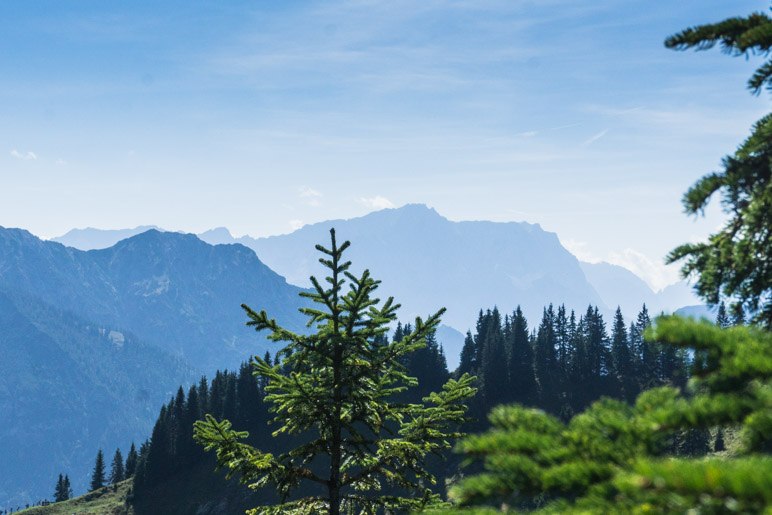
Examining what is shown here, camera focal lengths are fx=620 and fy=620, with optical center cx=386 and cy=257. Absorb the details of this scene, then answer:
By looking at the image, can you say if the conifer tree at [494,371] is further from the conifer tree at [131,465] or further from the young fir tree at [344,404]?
the young fir tree at [344,404]

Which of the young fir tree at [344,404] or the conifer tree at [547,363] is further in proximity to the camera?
the conifer tree at [547,363]

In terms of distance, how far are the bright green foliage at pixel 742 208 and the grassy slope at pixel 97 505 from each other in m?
150

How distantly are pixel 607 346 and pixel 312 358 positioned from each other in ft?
483

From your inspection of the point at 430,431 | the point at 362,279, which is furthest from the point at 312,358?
the point at 430,431

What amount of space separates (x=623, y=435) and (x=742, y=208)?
11.2 ft

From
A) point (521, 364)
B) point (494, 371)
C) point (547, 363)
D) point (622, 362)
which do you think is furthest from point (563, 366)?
point (494, 371)

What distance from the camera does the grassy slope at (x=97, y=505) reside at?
13762cm

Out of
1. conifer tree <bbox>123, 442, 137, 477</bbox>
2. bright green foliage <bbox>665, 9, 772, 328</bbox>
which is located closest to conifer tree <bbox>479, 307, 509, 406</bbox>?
conifer tree <bbox>123, 442, 137, 477</bbox>

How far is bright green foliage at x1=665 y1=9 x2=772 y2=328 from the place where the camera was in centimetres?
545

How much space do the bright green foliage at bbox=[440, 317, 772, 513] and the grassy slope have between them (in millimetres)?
151200

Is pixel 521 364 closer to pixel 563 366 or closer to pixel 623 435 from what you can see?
pixel 563 366

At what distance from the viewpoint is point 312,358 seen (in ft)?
49.6

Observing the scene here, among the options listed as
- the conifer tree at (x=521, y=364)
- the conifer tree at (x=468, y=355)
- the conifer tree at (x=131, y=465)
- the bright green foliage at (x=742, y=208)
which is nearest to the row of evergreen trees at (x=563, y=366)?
the conifer tree at (x=521, y=364)

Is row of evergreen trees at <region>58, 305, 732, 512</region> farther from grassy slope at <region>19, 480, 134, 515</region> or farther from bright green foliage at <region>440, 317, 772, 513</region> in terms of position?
bright green foliage at <region>440, 317, 772, 513</region>
